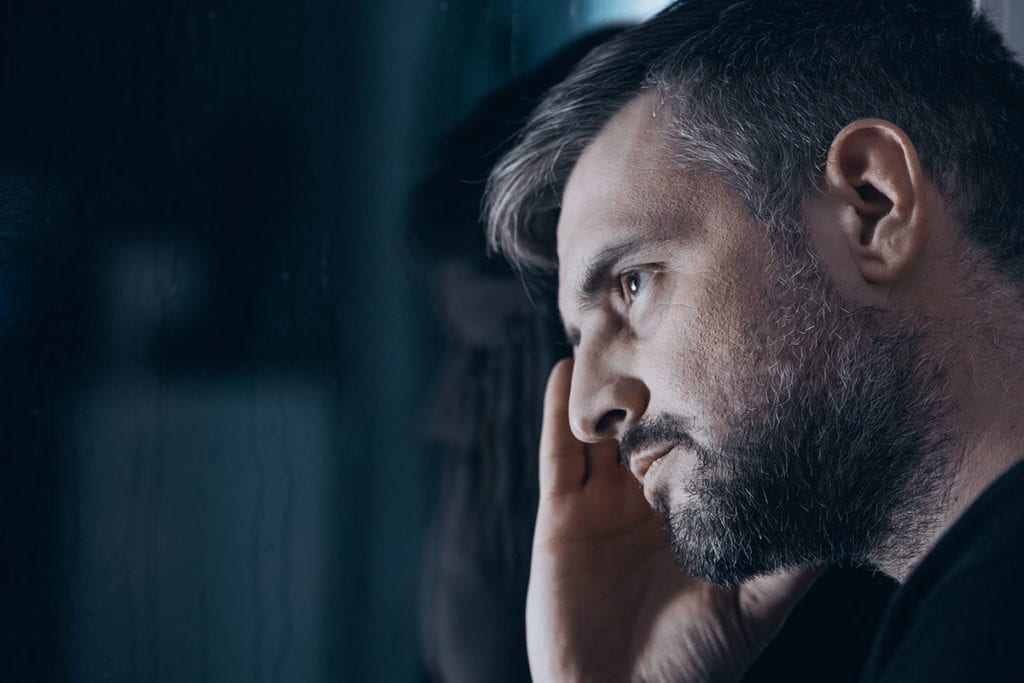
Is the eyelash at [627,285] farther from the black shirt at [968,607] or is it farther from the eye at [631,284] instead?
the black shirt at [968,607]

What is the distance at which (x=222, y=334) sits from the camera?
0.92 metres

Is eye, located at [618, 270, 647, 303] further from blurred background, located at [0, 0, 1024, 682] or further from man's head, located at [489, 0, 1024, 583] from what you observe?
blurred background, located at [0, 0, 1024, 682]

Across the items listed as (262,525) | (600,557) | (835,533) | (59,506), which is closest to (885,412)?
(835,533)

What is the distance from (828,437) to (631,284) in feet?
0.90

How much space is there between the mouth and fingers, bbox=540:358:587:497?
18 cm

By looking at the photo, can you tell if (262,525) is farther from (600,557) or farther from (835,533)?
(835,533)

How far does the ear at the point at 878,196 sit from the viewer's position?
0.93m

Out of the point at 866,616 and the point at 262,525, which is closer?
the point at 262,525

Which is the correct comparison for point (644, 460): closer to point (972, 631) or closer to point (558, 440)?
point (558, 440)

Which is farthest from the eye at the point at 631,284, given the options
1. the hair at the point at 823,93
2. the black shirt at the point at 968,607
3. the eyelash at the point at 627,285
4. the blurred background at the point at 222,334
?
the black shirt at the point at 968,607

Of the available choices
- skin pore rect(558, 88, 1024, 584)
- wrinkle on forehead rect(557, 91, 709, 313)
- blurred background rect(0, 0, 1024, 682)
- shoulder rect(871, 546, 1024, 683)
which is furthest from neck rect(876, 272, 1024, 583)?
blurred background rect(0, 0, 1024, 682)

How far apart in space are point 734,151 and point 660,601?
0.66 m

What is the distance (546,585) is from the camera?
3.99 ft

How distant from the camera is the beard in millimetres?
940
